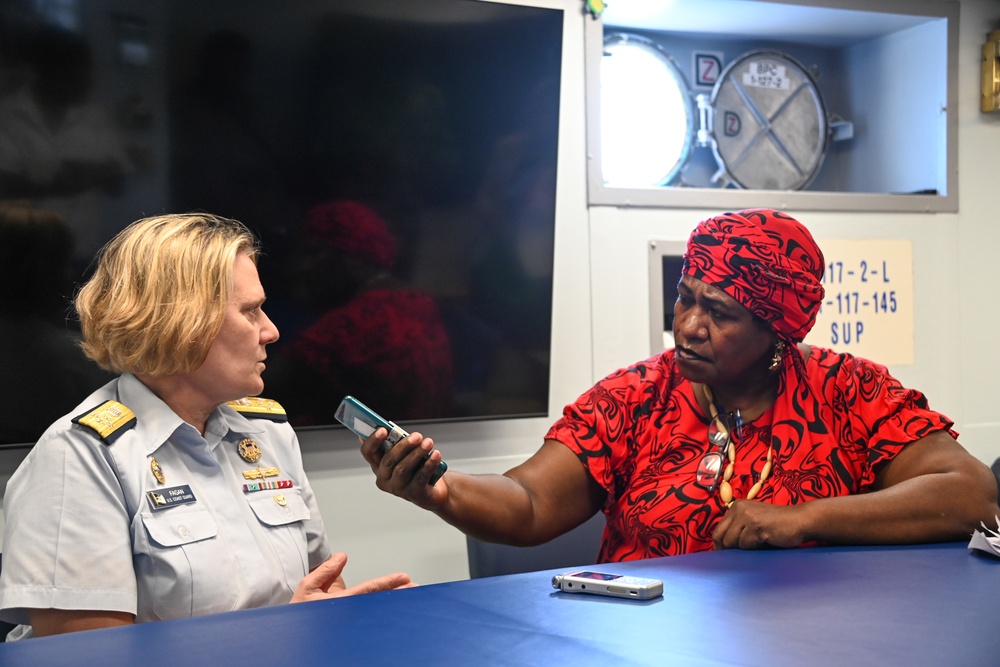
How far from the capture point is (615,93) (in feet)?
11.0

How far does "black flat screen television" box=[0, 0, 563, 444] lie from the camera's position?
2281mm

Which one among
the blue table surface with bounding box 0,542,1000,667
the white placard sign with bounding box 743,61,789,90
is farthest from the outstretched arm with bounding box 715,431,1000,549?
the white placard sign with bounding box 743,61,789,90

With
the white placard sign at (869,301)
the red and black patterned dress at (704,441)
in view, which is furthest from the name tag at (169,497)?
the white placard sign at (869,301)

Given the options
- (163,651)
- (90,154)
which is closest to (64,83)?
(90,154)

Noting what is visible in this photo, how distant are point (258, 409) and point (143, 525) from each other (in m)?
0.48

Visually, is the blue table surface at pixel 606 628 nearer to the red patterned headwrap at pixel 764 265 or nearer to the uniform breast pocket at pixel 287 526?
the uniform breast pocket at pixel 287 526

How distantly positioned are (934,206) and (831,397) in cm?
179

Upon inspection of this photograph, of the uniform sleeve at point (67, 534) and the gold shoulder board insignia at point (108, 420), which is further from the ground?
the gold shoulder board insignia at point (108, 420)

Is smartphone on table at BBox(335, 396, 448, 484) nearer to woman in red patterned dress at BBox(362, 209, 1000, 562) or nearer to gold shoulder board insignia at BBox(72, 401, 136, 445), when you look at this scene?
woman in red patterned dress at BBox(362, 209, 1000, 562)

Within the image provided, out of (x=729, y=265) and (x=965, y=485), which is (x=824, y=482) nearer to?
(x=965, y=485)

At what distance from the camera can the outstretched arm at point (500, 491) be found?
170 centimetres

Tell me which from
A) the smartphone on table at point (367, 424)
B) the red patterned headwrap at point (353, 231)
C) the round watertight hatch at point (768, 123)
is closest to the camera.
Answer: the smartphone on table at point (367, 424)

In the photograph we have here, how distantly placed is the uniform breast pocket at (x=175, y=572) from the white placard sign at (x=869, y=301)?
2376mm

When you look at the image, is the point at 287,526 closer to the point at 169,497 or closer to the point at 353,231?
the point at 169,497
